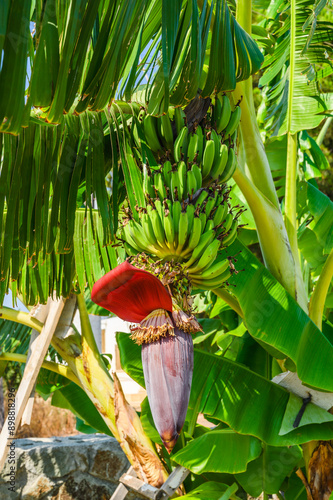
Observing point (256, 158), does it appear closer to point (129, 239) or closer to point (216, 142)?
point (216, 142)

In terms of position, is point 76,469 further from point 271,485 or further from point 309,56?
point 309,56

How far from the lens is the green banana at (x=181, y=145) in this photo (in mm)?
1336

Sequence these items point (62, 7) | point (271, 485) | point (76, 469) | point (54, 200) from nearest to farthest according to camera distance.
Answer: point (62, 7) → point (54, 200) → point (271, 485) → point (76, 469)

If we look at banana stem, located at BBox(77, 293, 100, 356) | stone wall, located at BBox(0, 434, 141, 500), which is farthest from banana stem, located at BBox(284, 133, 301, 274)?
stone wall, located at BBox(0, 434, 141, 500)

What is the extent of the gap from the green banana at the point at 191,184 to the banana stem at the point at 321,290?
38.2 inches

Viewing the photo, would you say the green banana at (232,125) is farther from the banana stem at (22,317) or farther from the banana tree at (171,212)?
the banana stem at (22,317)

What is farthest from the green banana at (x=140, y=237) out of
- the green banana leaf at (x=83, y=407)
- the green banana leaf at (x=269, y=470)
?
the green banana leaf at (x=83, y=407)

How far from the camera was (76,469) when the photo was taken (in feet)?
11.7

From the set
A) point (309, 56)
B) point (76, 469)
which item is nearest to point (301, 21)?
point (309, 56)

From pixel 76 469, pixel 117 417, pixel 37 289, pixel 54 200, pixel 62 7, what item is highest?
pixel 62 7

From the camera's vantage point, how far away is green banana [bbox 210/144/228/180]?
138 centimetres

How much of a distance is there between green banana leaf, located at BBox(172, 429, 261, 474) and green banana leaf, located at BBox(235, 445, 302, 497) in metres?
0.33

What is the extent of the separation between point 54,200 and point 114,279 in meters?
0.52

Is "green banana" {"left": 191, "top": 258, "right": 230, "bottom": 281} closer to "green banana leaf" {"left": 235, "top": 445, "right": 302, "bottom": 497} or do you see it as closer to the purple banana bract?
the purple banana bract
